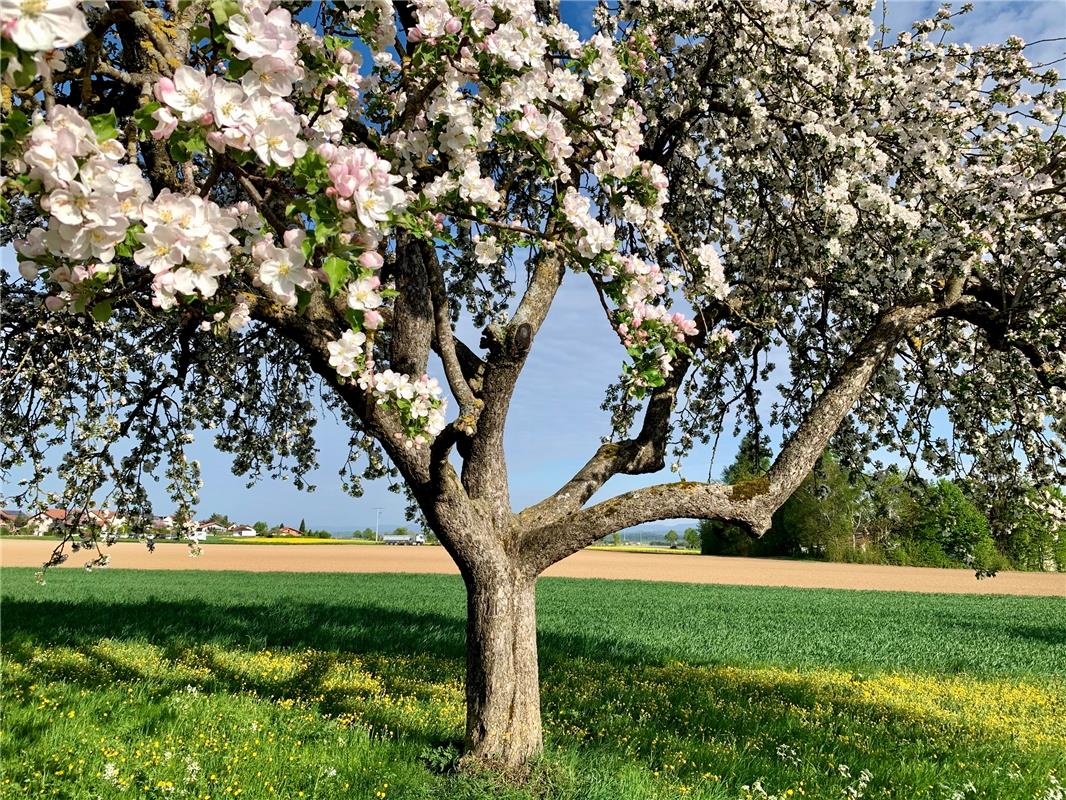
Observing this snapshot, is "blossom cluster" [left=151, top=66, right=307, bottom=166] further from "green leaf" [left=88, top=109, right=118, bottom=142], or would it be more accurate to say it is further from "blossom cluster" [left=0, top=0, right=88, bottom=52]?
"blossom cluster" [left=0, top=0, right=88, bottom=52]

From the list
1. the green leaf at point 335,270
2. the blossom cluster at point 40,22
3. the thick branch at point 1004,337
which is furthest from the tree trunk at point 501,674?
the thick branch at point 1004,337

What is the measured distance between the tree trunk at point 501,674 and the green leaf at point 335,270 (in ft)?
13.4

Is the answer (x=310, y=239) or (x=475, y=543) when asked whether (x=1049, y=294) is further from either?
(x=310, y=239)

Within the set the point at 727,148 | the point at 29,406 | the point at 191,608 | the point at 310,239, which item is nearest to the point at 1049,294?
the point at 727,148

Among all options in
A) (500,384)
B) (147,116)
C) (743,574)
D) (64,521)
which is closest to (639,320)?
(500,384)

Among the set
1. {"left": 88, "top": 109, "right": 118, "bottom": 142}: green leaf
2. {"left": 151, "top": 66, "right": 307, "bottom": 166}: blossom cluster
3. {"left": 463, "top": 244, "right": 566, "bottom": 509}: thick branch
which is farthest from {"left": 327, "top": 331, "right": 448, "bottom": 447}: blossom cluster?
{"left": 463, "top": 244, "right": 566, "bottom": 509}: thick branch

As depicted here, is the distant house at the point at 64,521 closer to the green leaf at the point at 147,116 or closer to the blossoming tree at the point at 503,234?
the blossoming tree at the point at 503,234

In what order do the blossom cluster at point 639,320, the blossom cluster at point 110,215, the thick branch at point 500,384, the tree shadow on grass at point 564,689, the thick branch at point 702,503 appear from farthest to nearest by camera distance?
the tree shadow on grass at point 564,689 → the thick branch at point 702,503 → the thick branch at point 500,384 → the blossom cluster at point 639,320 → the blossom cluster at point 110,215

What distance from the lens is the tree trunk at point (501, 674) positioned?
230 inches

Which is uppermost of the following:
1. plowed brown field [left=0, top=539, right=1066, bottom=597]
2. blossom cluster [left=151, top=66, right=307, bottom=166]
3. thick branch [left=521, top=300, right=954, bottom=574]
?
blossom cluster [left=151, top=66, right=307, bottom=166]

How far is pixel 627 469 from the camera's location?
6.92 metres

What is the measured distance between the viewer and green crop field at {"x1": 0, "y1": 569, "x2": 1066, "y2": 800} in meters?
5.72

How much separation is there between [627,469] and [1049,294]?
4568 mm

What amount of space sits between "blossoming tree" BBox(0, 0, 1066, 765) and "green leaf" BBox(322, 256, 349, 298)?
0.04ft
